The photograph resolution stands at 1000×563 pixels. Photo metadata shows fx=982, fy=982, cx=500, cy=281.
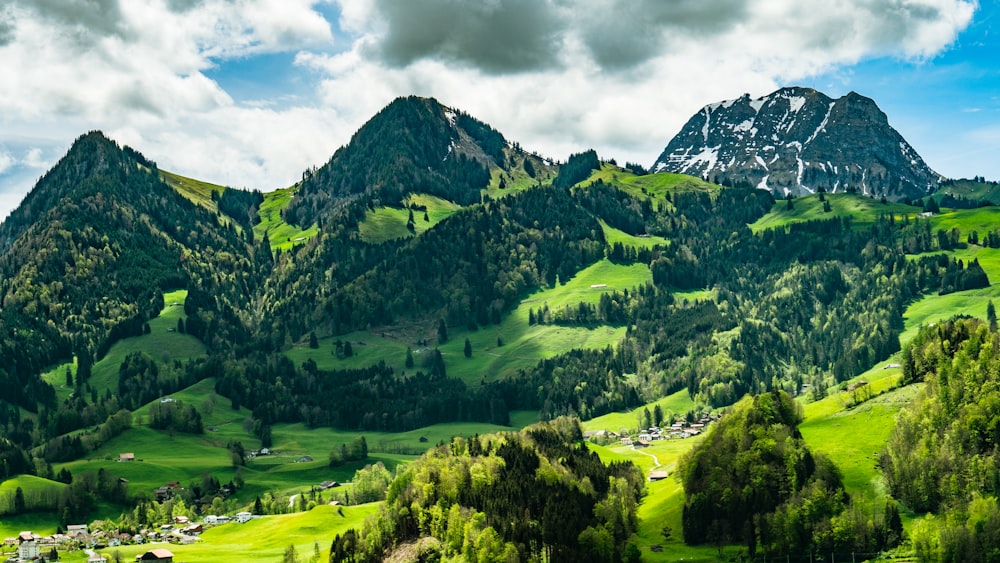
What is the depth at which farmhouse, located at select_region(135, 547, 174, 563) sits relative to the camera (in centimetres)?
17275

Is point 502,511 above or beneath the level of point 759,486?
above

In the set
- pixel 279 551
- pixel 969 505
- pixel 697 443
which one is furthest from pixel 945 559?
pixel 279 551

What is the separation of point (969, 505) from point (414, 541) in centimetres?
8287

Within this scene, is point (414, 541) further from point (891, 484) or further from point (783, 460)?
point (891, 484)

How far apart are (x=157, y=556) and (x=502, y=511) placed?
211 ft

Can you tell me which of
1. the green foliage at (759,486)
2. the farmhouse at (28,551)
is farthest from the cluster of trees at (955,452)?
the farmhouse at (28,551)

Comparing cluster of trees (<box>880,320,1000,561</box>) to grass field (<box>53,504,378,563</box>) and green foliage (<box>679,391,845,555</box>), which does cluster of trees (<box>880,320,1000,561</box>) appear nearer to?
green foliage (<box>679,391,845,555</box>)

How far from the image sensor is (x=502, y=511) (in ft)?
512

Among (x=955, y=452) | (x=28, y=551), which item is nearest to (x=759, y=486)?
(x=955, y=452)

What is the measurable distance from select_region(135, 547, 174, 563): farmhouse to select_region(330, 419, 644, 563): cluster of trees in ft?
112

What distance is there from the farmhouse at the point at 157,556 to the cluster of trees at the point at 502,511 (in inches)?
1339

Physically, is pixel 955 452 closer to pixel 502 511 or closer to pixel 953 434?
pixel 953 434

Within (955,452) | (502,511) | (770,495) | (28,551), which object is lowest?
(28,551)

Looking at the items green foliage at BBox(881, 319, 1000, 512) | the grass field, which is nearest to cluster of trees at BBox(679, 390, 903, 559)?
green foliage at BBox(881, 319, 1000, 512)
